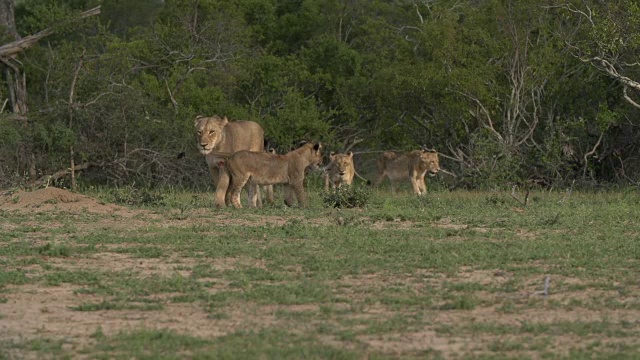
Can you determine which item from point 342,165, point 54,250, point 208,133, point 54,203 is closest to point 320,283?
point 54,250

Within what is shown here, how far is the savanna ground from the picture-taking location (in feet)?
24.7

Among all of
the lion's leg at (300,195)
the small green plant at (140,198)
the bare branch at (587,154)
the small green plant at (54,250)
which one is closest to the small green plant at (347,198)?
the lion's leg at (300,195)

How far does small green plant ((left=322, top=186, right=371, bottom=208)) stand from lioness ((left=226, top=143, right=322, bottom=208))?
35cm

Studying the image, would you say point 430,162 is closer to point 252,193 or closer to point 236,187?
point 252,193

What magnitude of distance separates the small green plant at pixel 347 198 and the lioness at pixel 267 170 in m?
0.35

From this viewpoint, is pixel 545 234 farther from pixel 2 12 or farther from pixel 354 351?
pixel 2 12

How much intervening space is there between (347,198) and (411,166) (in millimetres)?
5574

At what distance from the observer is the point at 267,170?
54.4ft

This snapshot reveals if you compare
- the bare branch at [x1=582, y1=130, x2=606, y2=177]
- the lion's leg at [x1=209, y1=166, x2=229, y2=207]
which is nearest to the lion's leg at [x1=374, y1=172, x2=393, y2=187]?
the bare branch at [x1=582, y1=130, x2=606, y2=177]

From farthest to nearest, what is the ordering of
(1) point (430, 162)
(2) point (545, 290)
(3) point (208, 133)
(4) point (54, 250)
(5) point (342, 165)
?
1. (1) point (430, 162)
2. (5) point (342, 165)
3. (3) point (208, 133)
4. (4) point (54, 250)
5. (2) point (545, 290)

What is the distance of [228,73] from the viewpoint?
24891 millimetres

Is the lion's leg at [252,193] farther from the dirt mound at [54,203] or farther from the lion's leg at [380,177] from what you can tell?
the lion's leg at [380,177]

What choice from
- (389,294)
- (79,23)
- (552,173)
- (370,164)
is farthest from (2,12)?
(389,294)

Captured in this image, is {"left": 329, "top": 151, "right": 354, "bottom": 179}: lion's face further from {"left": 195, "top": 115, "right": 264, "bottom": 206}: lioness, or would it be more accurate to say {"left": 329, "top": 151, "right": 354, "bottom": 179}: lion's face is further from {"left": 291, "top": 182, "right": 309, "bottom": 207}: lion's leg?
{"left": 291, "top": 182, "right": 309, "bottom": 207}: lion's leg
